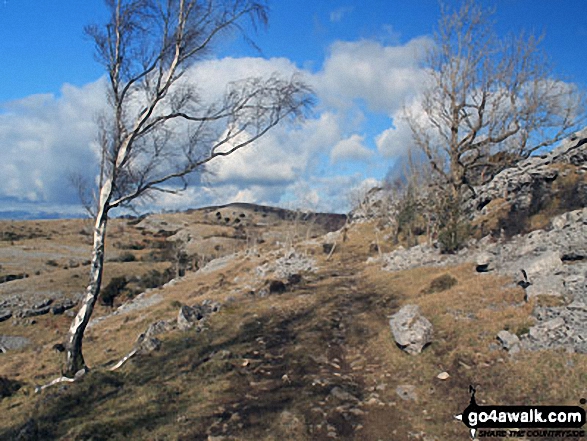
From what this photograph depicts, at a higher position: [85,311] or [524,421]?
[85,311]

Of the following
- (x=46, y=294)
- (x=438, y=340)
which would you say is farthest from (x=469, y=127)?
(x=46, y=294)

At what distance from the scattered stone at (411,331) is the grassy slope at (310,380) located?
0.26 metres

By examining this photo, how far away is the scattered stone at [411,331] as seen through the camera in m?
10.0

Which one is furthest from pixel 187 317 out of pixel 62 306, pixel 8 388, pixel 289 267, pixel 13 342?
pixel 62 306

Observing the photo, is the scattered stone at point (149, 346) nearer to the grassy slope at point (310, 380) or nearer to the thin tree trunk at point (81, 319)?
the grassy slope at point (310, 380)

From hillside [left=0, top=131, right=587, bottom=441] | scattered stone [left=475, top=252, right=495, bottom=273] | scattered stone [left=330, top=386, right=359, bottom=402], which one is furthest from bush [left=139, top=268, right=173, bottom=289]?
scattered stone [left=330, top=386, right=359, bottom=402]

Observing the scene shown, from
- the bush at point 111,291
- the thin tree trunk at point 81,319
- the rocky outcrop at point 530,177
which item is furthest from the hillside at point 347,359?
the bush at point 111,291

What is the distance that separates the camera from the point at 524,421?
641 centimetres

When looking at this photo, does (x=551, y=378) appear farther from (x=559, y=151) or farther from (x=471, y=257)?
(x=559, y=151)

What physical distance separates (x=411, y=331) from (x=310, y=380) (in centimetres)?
320

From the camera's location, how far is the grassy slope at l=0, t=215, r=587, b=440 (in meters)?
6.92

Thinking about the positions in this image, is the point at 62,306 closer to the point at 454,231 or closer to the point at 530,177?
the point at 454,231

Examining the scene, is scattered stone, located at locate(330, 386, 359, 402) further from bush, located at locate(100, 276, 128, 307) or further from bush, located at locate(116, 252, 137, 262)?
bush, located at locate(116, 252, 137, 262)

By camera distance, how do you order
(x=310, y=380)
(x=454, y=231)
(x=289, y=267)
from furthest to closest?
(x=289, y=267) → (x=454, y=231) → (x=310, y=380)
